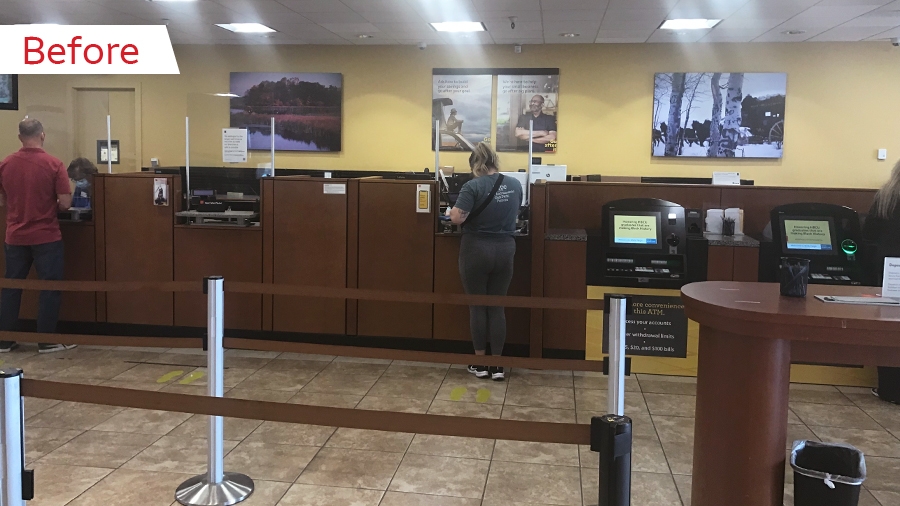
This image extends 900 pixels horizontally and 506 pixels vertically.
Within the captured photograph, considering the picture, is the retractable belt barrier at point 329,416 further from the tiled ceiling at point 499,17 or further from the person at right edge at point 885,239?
the tiled ceiling at point 499,17

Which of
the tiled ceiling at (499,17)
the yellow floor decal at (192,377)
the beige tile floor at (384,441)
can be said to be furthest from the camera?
the tiled ceiling at (499,17)

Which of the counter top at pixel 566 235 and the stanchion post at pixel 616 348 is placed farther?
the counter top at pixel 566 235

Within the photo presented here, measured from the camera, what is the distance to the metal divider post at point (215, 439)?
2957 millimetres

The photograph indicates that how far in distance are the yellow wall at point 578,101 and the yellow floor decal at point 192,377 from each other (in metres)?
4.11

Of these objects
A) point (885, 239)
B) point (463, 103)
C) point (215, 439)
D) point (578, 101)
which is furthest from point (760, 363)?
point (463, 103)

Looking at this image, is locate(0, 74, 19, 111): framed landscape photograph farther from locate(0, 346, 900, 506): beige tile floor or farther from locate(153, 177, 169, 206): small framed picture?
locate(0, 346, 900, 506): beige tile floor

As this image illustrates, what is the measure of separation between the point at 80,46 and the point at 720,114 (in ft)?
23.9

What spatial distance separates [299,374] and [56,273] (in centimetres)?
205

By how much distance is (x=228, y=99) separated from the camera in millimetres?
9781

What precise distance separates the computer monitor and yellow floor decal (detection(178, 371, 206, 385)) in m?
2.81

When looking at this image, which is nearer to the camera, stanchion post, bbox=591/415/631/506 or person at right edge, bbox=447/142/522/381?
stanchion post, bbox=591/415/631/506

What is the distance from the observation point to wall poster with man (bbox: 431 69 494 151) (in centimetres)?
961

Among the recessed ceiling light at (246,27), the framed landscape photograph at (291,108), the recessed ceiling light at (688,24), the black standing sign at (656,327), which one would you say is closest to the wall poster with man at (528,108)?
the recessed ceiling light at (688,24)

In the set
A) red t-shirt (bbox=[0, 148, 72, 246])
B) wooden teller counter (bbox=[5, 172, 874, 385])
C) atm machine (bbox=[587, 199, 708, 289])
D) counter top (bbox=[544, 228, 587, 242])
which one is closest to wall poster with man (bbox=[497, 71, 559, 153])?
wooden teller counter (bbox=[5, 172, 874, 385])
